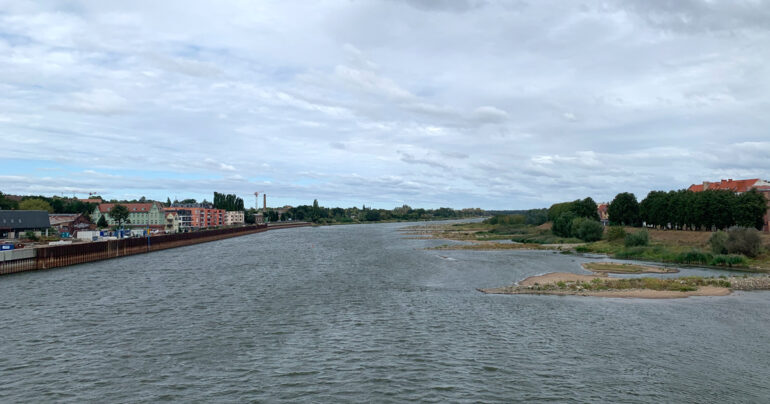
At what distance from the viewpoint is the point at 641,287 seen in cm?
5119

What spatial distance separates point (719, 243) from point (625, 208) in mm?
68049

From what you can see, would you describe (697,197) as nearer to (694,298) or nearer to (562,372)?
(694,298)

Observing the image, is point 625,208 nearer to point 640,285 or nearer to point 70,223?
point 640,285

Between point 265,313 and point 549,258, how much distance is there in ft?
208

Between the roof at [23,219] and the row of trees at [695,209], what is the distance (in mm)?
155875

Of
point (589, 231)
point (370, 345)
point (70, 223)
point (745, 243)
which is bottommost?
point (370, 345)

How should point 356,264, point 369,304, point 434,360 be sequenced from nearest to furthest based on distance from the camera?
point 434,360 → point 369,304 → point 356,264

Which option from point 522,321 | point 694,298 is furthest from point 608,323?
point 694,298

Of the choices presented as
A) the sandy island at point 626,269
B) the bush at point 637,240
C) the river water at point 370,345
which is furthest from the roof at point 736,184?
the river water at point 370,345

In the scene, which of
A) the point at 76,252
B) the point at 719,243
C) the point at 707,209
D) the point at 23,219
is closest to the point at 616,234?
the point at 707,209

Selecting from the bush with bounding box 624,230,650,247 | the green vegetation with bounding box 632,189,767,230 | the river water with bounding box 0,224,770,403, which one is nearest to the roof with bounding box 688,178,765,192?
the green vegetation with bounding box 632,189,767,230

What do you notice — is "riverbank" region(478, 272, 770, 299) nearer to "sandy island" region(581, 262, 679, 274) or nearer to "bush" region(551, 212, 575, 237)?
"sandy island" region(581, 262, 679, 274)

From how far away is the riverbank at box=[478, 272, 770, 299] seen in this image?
48594 mm

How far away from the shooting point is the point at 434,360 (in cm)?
2827
